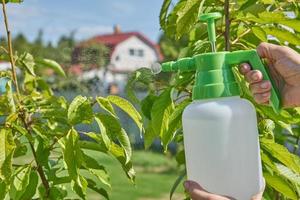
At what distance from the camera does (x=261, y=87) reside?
94 centimetres

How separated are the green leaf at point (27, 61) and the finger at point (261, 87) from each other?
2.92ft

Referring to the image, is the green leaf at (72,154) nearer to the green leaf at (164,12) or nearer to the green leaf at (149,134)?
the green leaf at (149,134)

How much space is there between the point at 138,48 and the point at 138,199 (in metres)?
29.4

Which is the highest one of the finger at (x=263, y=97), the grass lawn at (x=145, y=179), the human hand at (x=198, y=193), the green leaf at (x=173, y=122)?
the finger at (x=263, y=97)

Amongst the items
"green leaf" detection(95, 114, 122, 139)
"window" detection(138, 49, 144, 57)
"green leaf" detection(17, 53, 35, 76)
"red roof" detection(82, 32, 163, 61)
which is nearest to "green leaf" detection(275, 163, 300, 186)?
"green leaf" detection(95, 114, 122, 139)

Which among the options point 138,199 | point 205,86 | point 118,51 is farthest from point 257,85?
point 118,51

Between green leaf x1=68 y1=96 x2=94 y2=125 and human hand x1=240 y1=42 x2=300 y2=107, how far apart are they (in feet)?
1.35

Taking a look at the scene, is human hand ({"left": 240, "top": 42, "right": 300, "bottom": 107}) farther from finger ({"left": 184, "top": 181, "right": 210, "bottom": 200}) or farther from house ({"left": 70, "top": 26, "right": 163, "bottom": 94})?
house ({"left": 70, "top": 26, "right": 163, "bottom": 94})

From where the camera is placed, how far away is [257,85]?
938mm

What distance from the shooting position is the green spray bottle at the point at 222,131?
90 centimetres

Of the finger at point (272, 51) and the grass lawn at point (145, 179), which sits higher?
the finger at point (272, 51)

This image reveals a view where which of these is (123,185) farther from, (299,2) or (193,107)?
(193,107)

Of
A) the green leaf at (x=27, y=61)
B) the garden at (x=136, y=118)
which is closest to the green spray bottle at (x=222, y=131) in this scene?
the garden at (x=136, y=118)

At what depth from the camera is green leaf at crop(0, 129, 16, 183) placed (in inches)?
49.1
